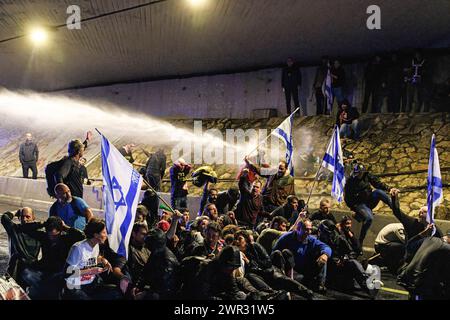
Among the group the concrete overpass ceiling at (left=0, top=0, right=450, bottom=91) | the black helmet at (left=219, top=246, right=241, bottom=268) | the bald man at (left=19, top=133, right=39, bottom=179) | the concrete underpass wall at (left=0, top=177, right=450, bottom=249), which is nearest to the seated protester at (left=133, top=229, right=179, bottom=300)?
the black helmet at (left=219, top=246, right=241, bottom=268)

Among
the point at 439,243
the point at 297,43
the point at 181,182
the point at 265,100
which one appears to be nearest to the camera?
the point at 439,243

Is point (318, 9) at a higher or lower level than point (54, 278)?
higher

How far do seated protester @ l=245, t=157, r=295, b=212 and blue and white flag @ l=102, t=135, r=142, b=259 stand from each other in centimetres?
459

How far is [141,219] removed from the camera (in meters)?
7.63

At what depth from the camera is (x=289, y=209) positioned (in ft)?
31.4

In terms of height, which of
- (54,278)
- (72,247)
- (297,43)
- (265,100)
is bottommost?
(54,278)

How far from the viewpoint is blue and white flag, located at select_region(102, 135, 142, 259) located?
19.2 ft

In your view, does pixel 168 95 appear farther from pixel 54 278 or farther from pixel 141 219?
pixel 54 278

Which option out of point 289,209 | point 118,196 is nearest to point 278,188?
point 289,209

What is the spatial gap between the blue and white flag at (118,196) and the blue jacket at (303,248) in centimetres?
271

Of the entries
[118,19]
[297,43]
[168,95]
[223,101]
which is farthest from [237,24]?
[168,95]

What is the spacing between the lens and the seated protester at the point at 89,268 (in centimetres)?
578

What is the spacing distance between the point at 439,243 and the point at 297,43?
9.90 meters

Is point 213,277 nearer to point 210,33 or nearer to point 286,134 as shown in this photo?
point 286,134
